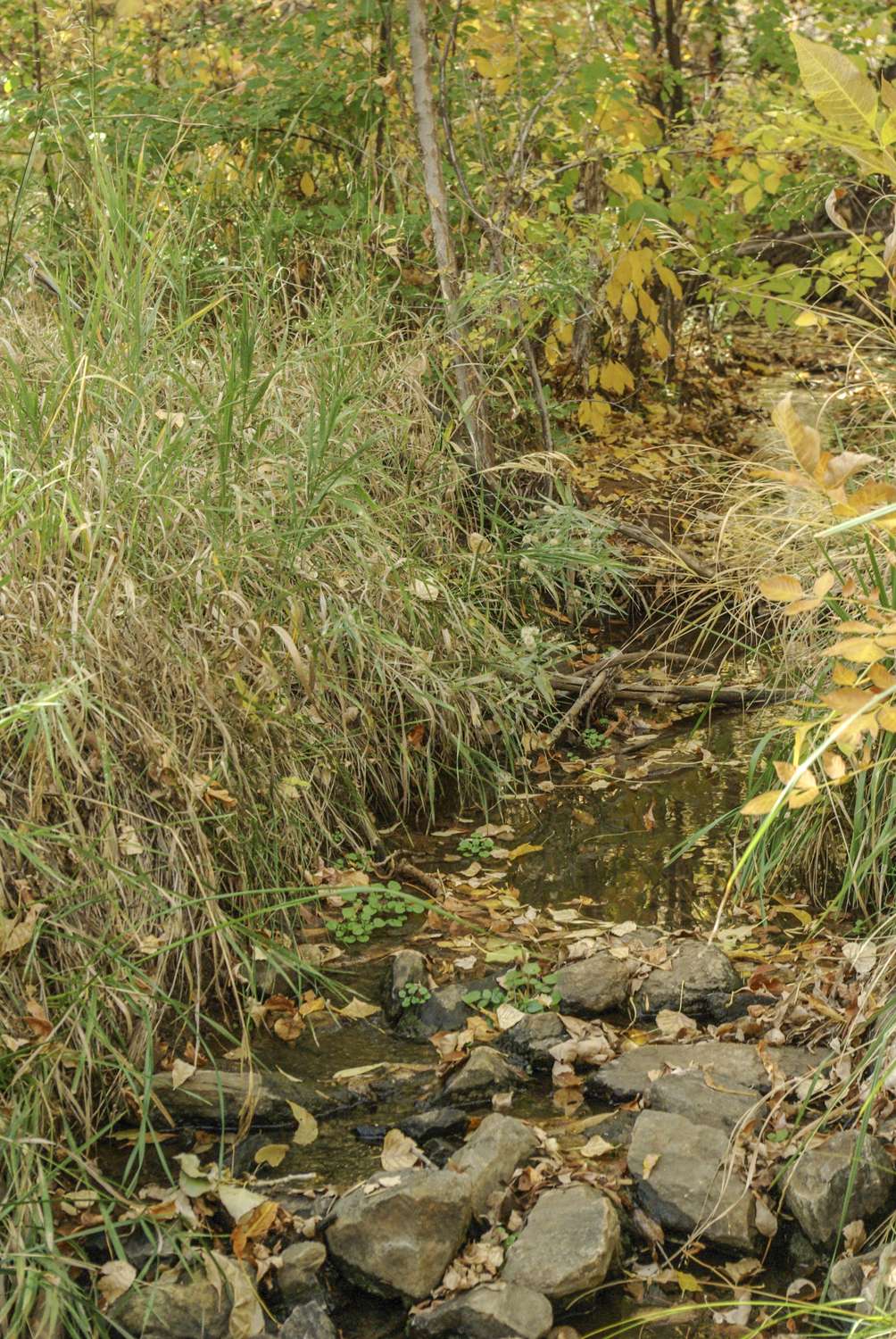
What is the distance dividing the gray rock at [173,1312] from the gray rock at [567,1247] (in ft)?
1.74

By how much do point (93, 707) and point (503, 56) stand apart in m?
4.04

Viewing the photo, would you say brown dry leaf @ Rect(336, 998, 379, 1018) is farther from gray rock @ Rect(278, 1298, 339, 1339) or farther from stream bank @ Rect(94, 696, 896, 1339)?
gray rock @ Rect(278, 1298, 339, 1339)

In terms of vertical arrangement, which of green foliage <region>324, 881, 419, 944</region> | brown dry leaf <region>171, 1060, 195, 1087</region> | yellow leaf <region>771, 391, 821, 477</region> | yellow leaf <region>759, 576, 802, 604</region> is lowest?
green foliage <region>324, 881, 419, 944</region>

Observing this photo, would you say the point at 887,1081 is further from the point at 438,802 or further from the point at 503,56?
the point at 503,56

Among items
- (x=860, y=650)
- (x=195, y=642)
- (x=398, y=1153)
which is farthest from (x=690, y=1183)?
(x=195, y=642)

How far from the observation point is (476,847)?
4379 millimetres

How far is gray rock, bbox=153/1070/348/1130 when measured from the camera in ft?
9.93

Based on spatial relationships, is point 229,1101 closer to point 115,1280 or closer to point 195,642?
point 115,1280

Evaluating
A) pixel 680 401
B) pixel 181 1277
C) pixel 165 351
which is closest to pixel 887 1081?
pixel 181 1277

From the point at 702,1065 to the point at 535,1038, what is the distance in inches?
16.4

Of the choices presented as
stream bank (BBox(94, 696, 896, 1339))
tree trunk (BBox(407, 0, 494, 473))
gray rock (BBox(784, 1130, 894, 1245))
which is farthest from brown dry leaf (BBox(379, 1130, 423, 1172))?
tree trunk (BBox(407, 0, 494, 473))

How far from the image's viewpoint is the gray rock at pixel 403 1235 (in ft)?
8.41

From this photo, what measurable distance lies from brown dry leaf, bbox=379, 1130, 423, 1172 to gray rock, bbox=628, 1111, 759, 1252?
0.45 m

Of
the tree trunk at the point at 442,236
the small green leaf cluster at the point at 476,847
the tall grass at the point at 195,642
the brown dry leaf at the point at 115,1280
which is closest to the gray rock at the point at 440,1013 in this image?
the tall grass at the point at 195,642
